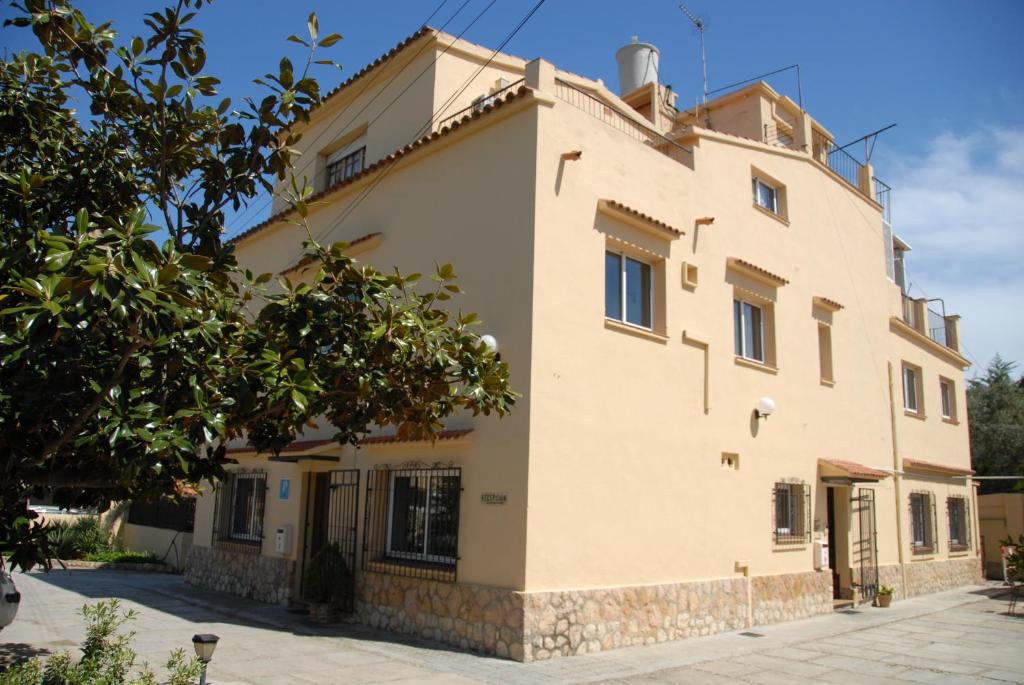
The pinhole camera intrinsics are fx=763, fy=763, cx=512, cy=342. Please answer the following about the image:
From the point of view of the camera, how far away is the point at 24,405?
15.8ft

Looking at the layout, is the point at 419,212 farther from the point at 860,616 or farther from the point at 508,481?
the point at 860,616

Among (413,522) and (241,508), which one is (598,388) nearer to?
(413,522)

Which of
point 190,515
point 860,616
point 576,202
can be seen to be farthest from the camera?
point 190,515

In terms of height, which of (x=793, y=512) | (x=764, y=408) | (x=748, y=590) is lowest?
(x=748, y=590)

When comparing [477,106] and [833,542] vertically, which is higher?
[477,106]

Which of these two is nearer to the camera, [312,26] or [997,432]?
[312,26]

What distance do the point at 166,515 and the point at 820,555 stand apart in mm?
16609

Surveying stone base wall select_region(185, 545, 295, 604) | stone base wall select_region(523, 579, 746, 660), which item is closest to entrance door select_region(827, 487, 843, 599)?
stone base wall select_region(523, 579, 746, 660)

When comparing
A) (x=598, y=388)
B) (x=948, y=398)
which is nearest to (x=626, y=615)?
A: (x=598, y=388)

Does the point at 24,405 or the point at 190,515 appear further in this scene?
the point at 190,515

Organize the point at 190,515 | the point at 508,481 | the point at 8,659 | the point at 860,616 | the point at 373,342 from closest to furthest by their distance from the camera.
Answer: the point at 373,342, the point at 8,659, the point at 508,481, the point at 860,616, the point at 190,515

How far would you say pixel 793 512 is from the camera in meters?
14.2

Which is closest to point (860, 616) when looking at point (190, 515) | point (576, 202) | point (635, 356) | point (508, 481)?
point (635, 356)

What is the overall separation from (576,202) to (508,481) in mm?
3974
